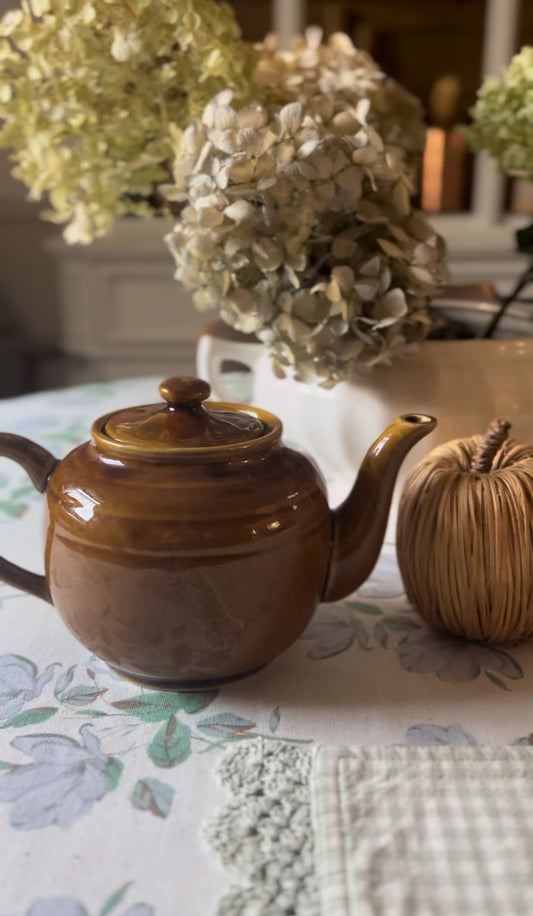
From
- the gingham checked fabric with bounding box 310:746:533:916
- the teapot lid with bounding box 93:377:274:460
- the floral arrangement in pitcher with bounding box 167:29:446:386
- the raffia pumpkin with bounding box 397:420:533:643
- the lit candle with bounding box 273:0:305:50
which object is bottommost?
the gingham checked fabric with bounding box 310:746:533:916

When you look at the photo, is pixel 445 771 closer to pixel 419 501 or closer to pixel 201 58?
pixel 419 501

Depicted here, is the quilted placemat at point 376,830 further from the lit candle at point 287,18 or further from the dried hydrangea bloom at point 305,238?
the lit candle at point 287,18

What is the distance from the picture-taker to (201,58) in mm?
643

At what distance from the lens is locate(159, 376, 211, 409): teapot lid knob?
44 centimetres

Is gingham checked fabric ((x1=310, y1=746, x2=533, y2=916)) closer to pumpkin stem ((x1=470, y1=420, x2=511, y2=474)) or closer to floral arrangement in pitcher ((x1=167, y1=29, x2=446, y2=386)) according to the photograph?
pumpkin stem ((x1=470, y1=420, x2=511, y2=474))

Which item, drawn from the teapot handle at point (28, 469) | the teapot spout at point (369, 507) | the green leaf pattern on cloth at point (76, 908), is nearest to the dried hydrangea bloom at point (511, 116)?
the teapot spout at point (369, 507)

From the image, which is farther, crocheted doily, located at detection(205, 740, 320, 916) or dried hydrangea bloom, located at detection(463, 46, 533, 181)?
dried hydrangea bloom, located at detection(463, 46, 533, 181)

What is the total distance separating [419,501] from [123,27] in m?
0.40

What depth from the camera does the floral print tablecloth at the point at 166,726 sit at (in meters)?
0.33

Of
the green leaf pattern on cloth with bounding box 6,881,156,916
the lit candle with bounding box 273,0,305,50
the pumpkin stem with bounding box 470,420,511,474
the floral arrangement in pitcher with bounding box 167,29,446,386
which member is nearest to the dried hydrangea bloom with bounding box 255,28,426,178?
the floral arrangement in pitcher with bounding box 167,29,446,386

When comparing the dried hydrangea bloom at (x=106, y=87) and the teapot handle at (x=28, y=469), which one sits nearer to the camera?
the teapot handle at (x=28, y=469)

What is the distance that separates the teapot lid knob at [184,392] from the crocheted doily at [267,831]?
0.57 feet

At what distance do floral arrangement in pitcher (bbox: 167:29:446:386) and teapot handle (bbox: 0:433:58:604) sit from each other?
7.0 inches

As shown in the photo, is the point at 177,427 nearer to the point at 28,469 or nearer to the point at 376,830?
the point at 28,469
